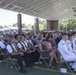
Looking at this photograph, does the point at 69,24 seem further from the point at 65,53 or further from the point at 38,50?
the point at 65,53

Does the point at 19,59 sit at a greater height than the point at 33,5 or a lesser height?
lesser

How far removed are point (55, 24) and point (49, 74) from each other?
46.2m

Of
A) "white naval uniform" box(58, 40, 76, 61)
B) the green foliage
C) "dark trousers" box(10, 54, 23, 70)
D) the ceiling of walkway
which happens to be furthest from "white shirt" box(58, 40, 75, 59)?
the green foliage

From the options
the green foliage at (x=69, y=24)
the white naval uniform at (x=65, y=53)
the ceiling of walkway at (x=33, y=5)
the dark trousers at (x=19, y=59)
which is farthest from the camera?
the green foliage at (x=69, y=24)

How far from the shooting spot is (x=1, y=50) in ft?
27.9

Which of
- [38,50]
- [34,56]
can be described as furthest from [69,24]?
[38,50]

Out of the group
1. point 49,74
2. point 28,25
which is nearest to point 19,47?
point 49,74

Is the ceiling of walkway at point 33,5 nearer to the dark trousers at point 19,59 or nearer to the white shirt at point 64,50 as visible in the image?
the dark trousers at point 19,59

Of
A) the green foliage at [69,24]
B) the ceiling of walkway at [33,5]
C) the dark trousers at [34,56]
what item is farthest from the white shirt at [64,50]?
the green foliage at [69,24]

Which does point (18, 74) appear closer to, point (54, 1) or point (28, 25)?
point (54, 1)

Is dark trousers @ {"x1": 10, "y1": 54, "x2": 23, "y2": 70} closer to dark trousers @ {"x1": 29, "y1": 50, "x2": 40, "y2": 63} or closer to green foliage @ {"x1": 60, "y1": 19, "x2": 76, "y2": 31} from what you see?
dark trousers @ {"x1": 29, "y1": 50, "x2": 40, "y2": 63}

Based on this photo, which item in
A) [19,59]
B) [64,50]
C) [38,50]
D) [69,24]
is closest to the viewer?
[64,50]

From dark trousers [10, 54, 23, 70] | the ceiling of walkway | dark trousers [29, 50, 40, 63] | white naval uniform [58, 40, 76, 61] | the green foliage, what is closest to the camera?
white naval uniform [58, 40, 76, 61]

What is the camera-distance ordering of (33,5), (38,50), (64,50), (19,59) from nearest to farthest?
1. (64,50)
2. (19,59)
3. (38,50)
4. (33,5)
